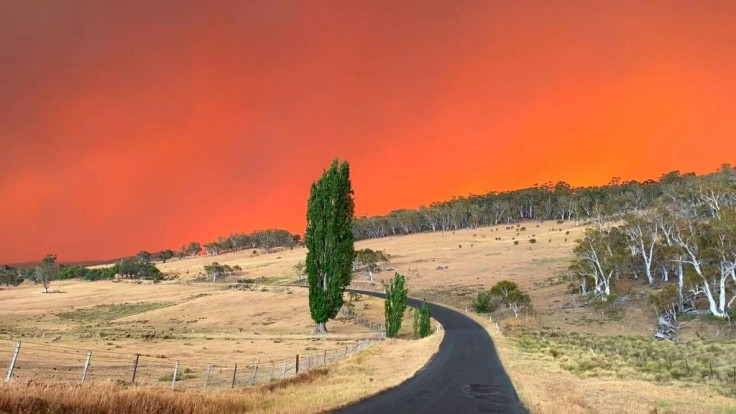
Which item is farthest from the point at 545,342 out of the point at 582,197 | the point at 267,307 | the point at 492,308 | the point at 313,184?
the point at 582,197

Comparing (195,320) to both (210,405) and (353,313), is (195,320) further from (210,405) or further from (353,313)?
(210,405)

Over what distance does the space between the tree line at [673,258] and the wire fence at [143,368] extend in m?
43.1

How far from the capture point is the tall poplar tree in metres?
66.6

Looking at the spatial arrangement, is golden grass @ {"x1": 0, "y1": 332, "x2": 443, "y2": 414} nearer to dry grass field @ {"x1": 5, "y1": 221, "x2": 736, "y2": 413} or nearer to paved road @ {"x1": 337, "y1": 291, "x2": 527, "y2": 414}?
dry grass field @ {"x1": 5, "y1": 221, "x2": 736, "y2": 413}

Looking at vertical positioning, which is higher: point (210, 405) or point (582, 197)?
point (582, 197)

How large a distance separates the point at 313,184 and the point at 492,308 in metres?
37.1

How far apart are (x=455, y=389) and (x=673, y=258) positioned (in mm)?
58570

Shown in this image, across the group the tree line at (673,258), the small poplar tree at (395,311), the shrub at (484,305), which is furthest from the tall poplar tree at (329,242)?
the tree line at (673,258)

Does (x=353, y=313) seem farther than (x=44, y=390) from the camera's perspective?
Yes

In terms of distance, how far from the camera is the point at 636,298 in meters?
67.8

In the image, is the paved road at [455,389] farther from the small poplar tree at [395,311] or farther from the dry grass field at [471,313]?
the small poplar tree at [395,311]

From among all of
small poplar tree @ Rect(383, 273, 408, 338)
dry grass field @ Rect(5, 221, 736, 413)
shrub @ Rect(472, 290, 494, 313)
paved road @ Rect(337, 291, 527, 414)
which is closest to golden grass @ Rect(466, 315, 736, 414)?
dry grass field @ Rect(5, 221, 736, 413)

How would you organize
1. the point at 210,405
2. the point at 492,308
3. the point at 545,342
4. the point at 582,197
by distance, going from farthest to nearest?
1. the point at 582,197
2. the point at 492,308
3. the point at 545,342
4. the point at 210,405

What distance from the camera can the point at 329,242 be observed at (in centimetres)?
6719
